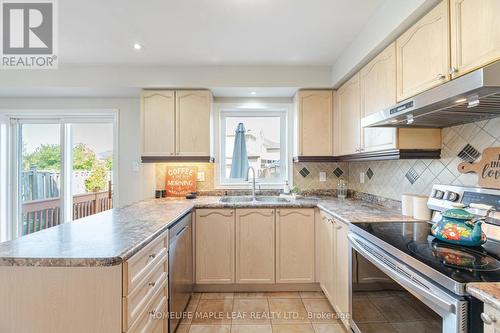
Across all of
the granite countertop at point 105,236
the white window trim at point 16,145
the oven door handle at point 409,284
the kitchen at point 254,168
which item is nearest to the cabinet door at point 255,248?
the kitchen at point 254,168

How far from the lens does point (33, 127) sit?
11.0ft

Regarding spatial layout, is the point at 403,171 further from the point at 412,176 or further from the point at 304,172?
the point at 304,172

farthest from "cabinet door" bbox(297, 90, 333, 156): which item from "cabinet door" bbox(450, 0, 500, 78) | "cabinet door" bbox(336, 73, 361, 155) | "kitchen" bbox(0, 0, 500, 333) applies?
"cabinet door" bbox(450, 0, 500, 78)

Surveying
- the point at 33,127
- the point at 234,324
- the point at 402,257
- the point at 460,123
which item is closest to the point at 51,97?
the point at 33,127

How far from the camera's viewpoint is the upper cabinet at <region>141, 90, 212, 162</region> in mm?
2867

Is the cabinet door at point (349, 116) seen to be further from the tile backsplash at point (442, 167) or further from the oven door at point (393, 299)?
the oven door at point (393, 299)

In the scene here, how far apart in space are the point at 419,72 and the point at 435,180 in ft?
2.62

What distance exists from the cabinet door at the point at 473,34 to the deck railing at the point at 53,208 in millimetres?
3645

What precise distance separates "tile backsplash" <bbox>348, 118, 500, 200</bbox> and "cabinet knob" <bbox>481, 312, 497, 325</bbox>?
99 cm

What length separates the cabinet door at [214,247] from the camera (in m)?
2.54

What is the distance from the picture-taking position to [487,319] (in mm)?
793

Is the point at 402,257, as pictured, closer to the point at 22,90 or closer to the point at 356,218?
the point at 356,218

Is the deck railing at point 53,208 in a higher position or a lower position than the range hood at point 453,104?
lower

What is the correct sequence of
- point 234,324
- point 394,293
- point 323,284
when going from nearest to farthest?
point 394,293 < point 234,324 < point 323,284
